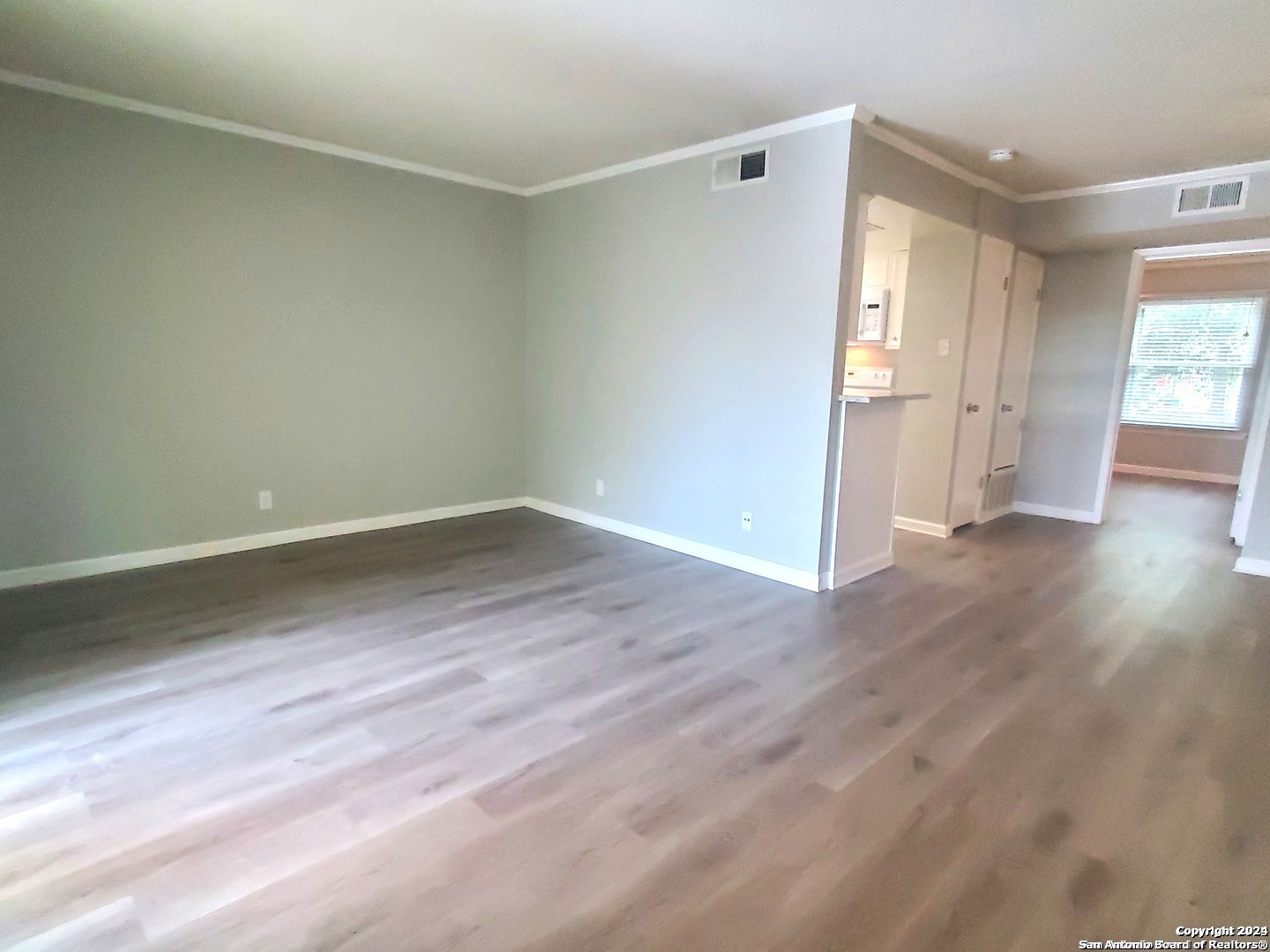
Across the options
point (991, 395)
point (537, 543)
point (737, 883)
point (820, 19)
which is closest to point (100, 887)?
point (737, 883)

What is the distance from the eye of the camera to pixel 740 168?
385 centimetres

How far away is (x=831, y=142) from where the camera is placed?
3424 millimetres

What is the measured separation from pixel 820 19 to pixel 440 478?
3.87 m

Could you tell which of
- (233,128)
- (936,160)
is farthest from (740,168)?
(233,128)

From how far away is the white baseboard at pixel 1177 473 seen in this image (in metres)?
7.47

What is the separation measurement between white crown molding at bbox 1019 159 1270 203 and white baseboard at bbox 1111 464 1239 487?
12.6 ft

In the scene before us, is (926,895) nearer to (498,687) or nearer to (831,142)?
(498,687)

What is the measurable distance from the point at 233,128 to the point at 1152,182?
5702 mm

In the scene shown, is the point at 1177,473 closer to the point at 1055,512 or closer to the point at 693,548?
the point at 1055,512

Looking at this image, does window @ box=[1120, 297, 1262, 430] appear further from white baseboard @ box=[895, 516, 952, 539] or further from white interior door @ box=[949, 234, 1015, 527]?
white baseboard @ box=[895, 516, 952, 539]

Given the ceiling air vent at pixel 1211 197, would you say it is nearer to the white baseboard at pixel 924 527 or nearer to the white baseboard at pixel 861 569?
the white baseboard at pixel 924 527

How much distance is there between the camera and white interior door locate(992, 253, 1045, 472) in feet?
17.4

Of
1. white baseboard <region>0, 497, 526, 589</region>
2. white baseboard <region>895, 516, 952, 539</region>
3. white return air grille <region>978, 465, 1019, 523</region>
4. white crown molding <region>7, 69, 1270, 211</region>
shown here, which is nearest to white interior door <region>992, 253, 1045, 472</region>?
white return air grille <region>978, 465, 1019, 523</region>

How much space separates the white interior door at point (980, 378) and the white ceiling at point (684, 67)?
92 centimetres
